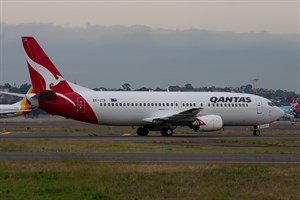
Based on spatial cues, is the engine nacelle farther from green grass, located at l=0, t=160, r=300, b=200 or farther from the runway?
green grass, located at l=0, t=160, r=300, b=200

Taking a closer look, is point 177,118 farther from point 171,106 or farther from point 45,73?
point 45,73

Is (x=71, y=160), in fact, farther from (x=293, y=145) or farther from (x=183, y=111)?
(x=183, y=111)

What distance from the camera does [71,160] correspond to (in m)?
27.1

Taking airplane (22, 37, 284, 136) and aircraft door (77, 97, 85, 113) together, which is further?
aircraft door (77, 97, 85, 113)

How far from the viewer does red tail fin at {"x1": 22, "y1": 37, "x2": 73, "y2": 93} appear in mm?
52250

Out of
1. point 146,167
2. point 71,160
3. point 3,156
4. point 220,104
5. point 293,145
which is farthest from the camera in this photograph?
point 220,104

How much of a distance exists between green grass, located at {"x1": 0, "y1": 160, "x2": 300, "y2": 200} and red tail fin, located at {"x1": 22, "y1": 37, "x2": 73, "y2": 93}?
26.1m

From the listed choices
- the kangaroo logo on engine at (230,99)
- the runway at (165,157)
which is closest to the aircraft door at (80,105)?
the kangaroo logo on engine at (230,99)

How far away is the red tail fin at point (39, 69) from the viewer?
171 ft

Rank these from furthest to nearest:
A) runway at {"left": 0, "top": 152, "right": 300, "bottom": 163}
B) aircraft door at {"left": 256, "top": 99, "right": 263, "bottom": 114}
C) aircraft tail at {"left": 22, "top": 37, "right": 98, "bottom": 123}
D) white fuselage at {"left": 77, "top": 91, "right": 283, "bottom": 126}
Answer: aircraft door at {"left": 256, "top": 99, "right": 263, "bottom": 114} → white fuselage at {"left": 77, "top": 91, "right": 283, "bottom": 126} → aircraft tail at {"left": 22, "top": 37, "right": 98, "bottom": 123} → runway at {"left": 0, "top": 152, "right": 300, "bottom": 163}

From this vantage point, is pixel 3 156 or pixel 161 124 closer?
pixel 3 156

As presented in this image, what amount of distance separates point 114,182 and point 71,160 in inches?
276

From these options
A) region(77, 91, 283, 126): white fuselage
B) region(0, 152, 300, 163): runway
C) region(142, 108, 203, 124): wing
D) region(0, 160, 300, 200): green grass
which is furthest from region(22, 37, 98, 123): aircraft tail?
region(0, 160, 300, 200): green grass

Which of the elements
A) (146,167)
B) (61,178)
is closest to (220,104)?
(146,167)
